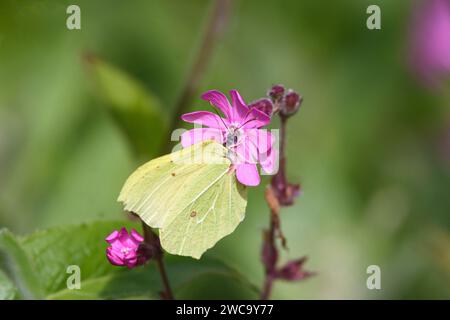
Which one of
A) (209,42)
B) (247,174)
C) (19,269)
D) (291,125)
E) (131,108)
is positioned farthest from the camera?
(291,125)

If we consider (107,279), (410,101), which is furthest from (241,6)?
(107,279)

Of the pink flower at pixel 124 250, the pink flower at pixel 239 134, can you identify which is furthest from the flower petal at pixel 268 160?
the pink flower at pixel 124 250

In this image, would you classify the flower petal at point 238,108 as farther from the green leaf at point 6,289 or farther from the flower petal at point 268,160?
the green leaf at point 6,289

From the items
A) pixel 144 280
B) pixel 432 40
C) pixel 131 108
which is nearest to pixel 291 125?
pixel 432 40

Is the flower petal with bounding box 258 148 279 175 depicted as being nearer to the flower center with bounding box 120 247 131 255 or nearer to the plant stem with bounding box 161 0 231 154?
the flower center with bounding box 120 247 131 255

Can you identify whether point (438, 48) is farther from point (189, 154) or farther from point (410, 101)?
point (189, 154)

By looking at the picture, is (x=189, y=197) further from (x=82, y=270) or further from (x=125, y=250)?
(x=82, y=270)
